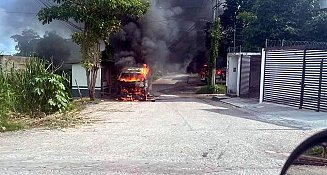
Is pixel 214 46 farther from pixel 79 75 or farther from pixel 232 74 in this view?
pixel 79 75

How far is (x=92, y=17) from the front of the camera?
20.8 meters

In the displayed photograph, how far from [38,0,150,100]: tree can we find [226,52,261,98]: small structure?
7.48 meters

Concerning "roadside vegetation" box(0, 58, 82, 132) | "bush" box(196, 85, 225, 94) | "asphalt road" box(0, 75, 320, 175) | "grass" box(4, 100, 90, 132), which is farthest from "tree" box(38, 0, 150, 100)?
"bush" box(196, 85, 225, 94)

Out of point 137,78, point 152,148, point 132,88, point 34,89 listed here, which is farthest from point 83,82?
point 152,148

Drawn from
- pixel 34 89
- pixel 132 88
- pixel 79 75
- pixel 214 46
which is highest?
pixel 214 46

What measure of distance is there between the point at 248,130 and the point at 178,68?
32367 mm

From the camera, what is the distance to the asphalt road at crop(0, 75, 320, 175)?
622cm

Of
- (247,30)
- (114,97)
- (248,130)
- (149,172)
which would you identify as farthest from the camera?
(247,30)

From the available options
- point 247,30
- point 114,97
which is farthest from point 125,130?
point 247,30

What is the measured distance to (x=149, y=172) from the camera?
5930 millimetres

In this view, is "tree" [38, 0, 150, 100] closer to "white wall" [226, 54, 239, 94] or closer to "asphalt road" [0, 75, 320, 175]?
"white wall" [226, 54, 239, 94]

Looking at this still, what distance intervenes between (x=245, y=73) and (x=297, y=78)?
7.89 metres

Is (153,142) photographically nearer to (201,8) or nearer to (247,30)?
(247,30)

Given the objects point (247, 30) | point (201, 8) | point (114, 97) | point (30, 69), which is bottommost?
point (114, 97)
